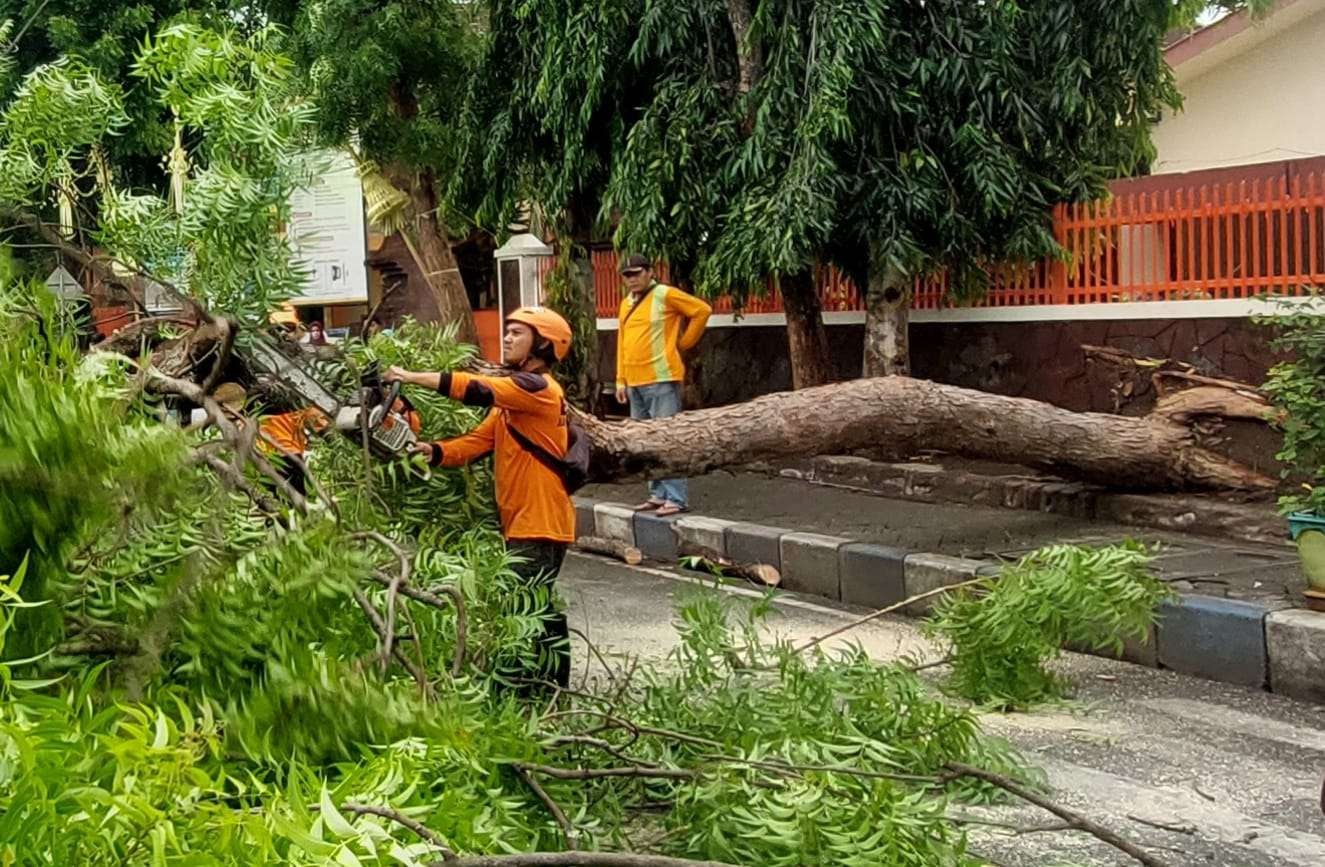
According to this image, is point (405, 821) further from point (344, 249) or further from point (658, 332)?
point (344, 249)

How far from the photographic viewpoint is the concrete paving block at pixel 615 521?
939cm

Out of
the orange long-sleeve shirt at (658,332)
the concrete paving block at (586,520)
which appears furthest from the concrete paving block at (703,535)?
the orange long-sleeve shirt at (658,332)

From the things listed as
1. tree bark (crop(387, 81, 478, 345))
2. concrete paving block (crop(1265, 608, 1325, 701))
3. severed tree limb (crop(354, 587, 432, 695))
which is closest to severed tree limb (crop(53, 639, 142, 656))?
severed tree limb (crop(354, 587, 432, 695))

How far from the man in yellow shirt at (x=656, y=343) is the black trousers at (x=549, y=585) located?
4.25 meters

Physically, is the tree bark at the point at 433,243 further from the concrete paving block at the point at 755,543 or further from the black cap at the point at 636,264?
the concrete paving block at the point at 755,543

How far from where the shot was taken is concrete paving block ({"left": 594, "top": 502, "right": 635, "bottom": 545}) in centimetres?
939

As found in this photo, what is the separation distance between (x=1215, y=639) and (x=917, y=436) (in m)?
1.98

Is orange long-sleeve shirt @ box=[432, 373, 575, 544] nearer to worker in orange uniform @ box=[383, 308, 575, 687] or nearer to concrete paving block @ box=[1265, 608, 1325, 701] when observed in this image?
worker in orange uniform @ box=[383, 308, 575, 687]

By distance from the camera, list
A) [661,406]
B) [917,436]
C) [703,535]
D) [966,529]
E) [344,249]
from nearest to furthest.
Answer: [917,436]
[966,529]
[703,535]
[661,406]
[344,249]

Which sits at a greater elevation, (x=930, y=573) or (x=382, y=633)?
(x=382, y=633)

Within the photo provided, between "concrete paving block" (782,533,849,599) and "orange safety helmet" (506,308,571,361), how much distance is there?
3.24m

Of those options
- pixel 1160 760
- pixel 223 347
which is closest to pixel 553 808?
pixel 223 347

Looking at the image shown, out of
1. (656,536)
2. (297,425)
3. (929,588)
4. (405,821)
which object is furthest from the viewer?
(656,536)

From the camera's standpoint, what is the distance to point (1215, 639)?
5.84 m
